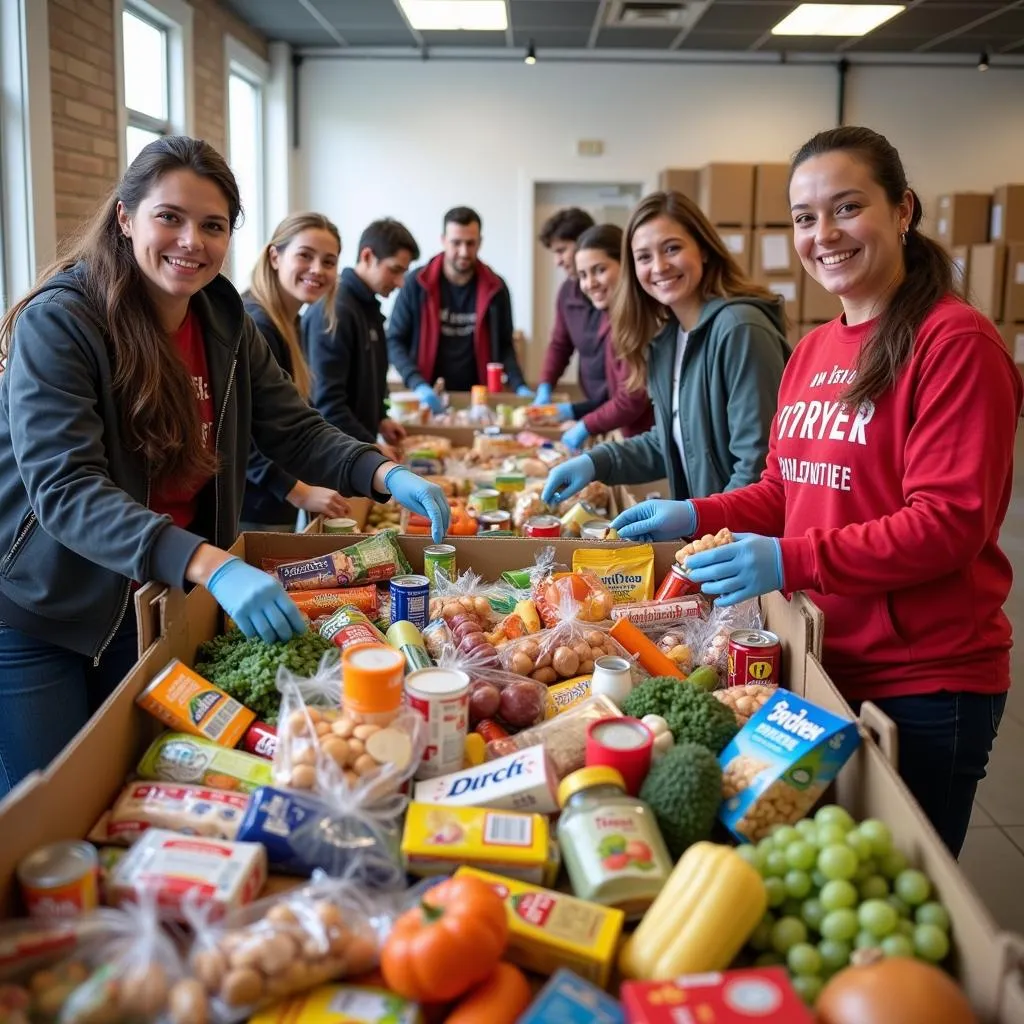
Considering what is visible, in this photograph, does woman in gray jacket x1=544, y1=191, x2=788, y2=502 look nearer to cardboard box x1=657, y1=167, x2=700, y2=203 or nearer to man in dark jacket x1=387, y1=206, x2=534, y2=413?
man in dark jacket x1=387, y1=206, x2=534, y2=413

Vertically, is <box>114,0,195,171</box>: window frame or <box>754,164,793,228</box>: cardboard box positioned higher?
<box>114,0,195,171</box>: window frame

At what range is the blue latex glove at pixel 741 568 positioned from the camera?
145cm

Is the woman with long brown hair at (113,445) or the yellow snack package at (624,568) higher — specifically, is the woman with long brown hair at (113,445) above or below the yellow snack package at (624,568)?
above

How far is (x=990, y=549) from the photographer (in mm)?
1481

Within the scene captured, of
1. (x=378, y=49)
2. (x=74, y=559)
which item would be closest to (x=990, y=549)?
(x=74, y=559)

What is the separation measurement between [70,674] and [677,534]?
3.75ft

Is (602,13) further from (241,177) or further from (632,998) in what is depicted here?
(632,998)

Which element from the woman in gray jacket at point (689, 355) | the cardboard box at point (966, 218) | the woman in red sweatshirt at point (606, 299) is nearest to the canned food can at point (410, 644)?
the woman in gray jacket at point (689, 355)

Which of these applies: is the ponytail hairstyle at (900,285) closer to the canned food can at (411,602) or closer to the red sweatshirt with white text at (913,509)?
the red sweatshirt with white text at (913,509)

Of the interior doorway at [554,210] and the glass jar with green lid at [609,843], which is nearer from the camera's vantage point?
the glass jar with green lid at [609,843]

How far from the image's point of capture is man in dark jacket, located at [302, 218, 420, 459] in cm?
350

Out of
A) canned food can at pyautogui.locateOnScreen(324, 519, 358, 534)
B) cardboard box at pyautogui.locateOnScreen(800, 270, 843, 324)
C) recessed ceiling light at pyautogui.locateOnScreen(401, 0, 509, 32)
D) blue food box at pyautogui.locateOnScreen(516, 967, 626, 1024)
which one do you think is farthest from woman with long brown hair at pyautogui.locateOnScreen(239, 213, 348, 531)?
cardboard box at pyautogui.locateOnScreen(800, 270, 843, 324)

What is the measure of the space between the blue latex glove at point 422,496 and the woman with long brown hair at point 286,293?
90 centimetres

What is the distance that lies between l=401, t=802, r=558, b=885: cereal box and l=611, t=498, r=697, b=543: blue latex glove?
0.91 meters
